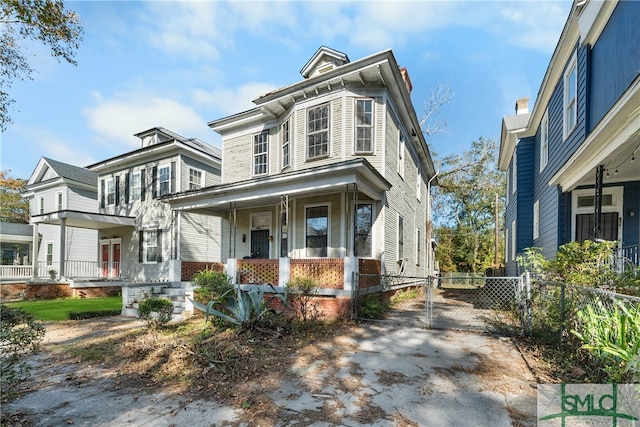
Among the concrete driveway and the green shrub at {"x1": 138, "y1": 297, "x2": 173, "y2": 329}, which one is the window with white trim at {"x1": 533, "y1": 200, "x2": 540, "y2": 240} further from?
the green shrub at {"x1": 138, "y1": 297, "x2": 173, "y2": 329}

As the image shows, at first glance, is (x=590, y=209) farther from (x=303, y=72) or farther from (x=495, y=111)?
(x=495, y=111)

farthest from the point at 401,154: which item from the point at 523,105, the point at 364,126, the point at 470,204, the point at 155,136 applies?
the point at 470,204

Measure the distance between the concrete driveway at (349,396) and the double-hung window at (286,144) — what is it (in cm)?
754

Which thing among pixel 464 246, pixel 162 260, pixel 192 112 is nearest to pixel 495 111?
pixel 464 246

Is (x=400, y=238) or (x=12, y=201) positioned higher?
(x=12, y=201)

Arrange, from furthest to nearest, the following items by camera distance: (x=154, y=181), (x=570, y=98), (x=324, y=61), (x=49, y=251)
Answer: (x=49, y=251), (x=154, y=181), (x=324, y=61), (x=570, y=98)

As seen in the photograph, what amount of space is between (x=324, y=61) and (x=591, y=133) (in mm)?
8908

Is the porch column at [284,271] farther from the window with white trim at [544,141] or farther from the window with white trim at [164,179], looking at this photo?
the window with white trim at [164,179]

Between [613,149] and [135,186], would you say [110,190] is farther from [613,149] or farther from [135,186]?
[613,149]

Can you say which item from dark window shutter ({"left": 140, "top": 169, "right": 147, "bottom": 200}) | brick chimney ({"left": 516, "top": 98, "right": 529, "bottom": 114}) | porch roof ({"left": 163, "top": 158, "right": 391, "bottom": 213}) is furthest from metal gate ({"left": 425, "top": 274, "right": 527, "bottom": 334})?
dark window shutter ({"left": 140, "top": 169, "right": 147, "bottom": 200})

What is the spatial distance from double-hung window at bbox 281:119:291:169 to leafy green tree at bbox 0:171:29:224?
35.1m

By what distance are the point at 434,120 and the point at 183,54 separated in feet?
59.2

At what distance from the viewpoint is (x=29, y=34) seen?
353 inches

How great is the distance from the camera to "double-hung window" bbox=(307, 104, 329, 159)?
10062 millimetres
